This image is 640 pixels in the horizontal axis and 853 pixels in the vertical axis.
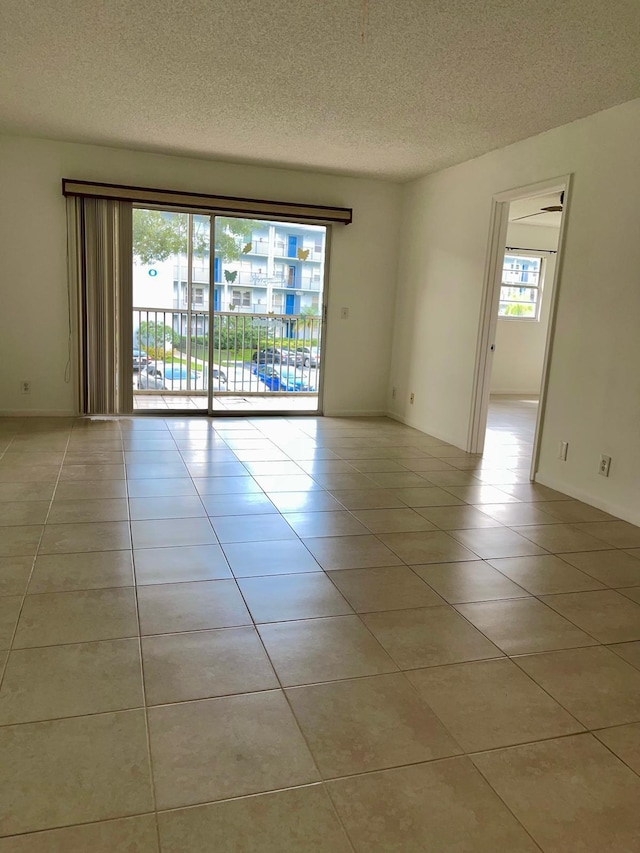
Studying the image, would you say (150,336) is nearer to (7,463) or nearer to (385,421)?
(385,421)

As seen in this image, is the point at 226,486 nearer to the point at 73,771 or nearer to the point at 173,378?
the point at 73,771

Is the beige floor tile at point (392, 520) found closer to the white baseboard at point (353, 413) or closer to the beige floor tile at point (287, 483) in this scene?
the beige floor tile at point (287, 483)

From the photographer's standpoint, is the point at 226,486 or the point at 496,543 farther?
the point at 226,486

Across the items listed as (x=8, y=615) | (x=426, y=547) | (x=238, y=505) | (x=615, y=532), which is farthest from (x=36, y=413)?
(x=615, y=532)

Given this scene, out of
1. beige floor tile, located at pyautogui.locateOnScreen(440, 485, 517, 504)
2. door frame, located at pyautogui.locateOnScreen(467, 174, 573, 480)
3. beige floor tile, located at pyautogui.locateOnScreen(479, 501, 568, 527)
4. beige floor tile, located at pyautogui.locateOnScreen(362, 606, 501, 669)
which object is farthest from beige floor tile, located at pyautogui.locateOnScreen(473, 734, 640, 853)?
door frame, located at pyautogui.locateOnScreen(467, 174, 573, 480)

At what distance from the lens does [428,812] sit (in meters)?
1.35

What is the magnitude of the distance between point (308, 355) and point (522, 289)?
11.3 feet

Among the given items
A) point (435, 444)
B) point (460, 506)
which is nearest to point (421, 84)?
point (460, 506)

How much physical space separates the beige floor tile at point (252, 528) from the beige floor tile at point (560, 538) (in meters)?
1.03

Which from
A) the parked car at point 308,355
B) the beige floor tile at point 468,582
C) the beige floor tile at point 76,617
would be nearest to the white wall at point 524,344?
the parked car at point 308,355

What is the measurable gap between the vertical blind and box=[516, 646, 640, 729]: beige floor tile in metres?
4.54

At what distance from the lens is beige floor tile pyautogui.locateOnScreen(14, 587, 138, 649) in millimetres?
1953

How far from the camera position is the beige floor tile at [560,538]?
9.77 ft

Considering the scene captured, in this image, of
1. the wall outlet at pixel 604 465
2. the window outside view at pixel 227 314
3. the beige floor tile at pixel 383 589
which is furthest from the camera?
the window outside view at pixel 227 314
